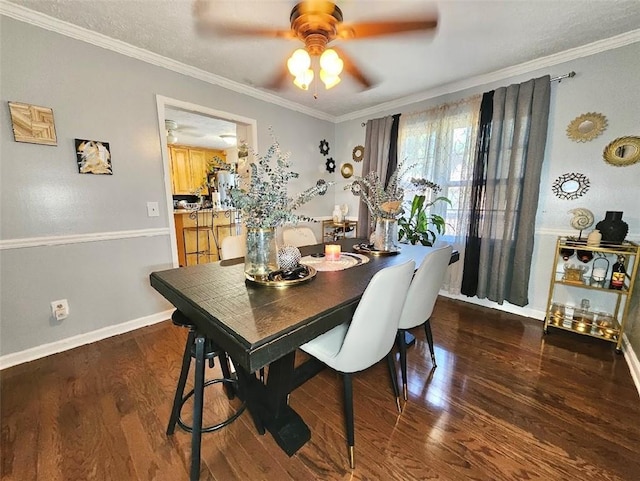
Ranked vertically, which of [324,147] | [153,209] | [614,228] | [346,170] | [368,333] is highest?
[324,147]

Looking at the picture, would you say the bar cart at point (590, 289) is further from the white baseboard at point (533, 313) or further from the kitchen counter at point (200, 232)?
the kitchen counter at point (200, 232)

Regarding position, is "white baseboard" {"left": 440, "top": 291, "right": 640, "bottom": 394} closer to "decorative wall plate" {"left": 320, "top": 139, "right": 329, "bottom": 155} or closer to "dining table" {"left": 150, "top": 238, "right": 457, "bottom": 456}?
"dining table" {"left": 150, "top": 238, "right": 457, "bottom": 456}

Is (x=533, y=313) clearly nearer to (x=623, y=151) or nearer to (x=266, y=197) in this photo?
(x=623, y=151)

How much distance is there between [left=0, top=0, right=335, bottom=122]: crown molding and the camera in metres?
1.66

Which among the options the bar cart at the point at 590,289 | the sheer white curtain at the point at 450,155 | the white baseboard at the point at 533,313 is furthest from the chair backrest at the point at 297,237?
the bar cart at the point at 590,289

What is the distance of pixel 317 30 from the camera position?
1530mm

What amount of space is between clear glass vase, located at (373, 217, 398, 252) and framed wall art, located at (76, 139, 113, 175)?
2192mm

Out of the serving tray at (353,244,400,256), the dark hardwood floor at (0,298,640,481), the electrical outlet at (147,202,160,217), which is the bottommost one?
the dark hardwood floor at (0,298,640,481)

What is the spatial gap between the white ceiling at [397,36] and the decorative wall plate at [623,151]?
0.72 m

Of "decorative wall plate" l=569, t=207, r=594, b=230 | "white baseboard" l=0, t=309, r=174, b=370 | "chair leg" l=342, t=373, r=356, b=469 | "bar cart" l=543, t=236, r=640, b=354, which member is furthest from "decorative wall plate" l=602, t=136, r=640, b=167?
"white baseboard" l=0, t=309, r=174, b=370

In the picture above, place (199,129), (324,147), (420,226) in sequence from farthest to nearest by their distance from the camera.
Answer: (199,129), (324,147), (420,226)

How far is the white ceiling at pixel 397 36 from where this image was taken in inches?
63.4

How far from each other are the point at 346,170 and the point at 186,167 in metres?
4.08

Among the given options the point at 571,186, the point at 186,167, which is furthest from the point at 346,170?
the point at 186,167
